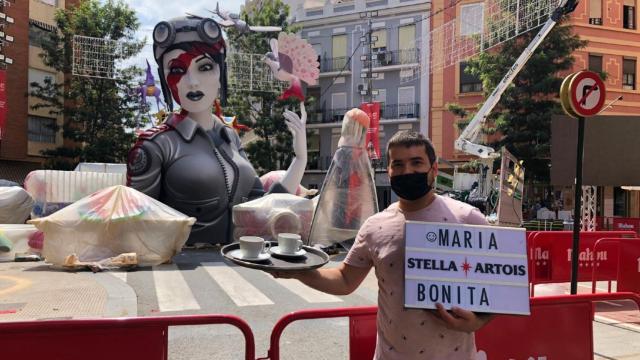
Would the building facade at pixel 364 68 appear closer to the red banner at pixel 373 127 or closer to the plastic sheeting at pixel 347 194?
the red banner at pixel 373 127

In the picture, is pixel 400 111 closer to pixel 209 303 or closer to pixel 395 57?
Result: pixel 395 57

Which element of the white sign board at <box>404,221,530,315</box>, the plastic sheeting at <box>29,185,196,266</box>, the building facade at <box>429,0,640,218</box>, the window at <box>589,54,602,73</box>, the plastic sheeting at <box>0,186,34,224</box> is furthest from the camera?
the window at <box>589,54,602,73</box>

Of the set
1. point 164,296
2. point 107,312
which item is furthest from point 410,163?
point 164,296

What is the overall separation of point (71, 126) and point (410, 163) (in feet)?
101

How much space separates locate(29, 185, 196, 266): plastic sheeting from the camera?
32.7ft

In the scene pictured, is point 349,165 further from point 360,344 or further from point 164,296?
point 360,344

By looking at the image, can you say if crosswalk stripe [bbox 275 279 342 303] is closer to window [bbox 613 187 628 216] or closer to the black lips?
the black lips

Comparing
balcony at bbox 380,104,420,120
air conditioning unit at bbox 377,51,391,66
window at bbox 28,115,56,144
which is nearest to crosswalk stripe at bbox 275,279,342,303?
balcony at bbox 380,104,420,120

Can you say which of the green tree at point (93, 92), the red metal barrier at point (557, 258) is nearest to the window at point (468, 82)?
the green tree at point (93, 92)

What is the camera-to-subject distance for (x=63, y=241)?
9.97 m

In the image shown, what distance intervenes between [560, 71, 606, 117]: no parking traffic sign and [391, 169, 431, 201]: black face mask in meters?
4.30

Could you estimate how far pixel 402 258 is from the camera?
221 cm

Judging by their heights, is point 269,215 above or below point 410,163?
below

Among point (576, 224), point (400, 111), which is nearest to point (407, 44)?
point (400, 111)
